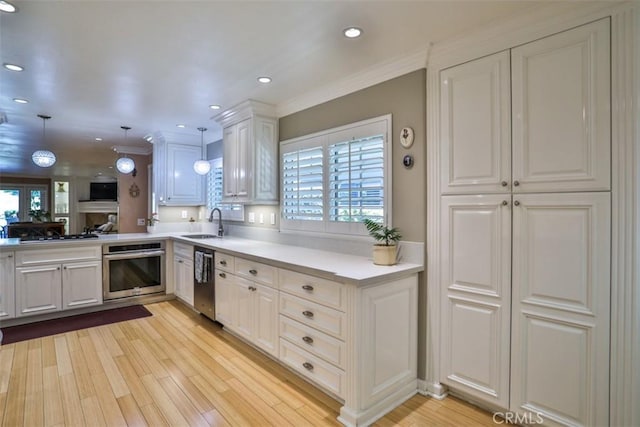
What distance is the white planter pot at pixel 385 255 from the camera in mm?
2309

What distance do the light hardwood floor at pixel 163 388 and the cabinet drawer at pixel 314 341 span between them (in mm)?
322

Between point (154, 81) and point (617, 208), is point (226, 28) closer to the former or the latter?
point (154, 81)

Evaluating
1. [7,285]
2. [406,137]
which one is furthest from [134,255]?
[406,137]

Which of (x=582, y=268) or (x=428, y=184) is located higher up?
(x=428, y=184)

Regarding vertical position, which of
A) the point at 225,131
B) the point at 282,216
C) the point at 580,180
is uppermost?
the point at 225,131

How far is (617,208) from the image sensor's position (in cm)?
161

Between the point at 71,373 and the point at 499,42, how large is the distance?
3834 millimetres

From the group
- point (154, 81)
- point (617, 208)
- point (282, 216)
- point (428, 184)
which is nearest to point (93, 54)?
point (154, 81)

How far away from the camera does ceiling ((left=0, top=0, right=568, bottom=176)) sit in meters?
1.82

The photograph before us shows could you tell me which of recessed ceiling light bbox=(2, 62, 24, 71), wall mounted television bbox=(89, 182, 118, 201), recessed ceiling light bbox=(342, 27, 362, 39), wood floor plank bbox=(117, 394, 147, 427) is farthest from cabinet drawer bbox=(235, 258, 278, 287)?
wall mounted television bbox=(89, 182, 118, 201)

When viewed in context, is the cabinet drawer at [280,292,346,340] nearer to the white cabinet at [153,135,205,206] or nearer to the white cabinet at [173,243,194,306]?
the white cabinet at [173,243,194,306]

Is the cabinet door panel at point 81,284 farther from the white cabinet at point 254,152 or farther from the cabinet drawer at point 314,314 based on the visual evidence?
the cabinet drawer at point 314,314

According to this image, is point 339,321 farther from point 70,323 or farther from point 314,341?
point 70,323

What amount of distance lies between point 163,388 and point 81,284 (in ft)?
7.63
